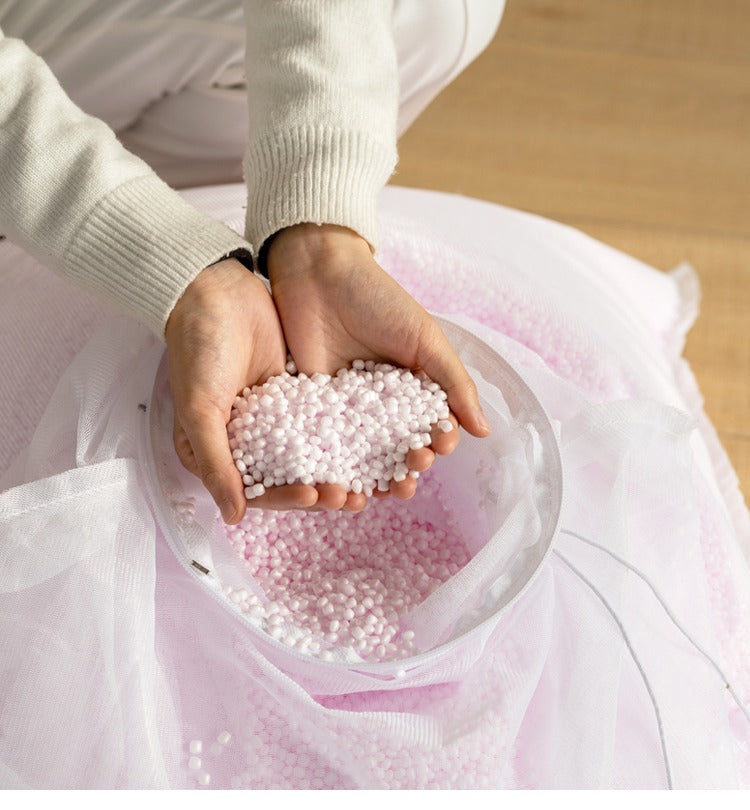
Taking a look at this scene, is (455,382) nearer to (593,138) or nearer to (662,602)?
(662,602)

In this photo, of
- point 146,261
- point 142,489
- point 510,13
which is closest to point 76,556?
point 142,489

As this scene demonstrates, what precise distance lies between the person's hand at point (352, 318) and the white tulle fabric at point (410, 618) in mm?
49

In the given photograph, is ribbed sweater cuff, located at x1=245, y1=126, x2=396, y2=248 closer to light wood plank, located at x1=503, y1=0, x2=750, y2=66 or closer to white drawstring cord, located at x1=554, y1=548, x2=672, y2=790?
white drawstring cord, located at x1=554, y1=548, x2=672, y2=790

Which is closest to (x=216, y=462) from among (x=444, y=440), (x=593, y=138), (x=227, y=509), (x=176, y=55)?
(x=227, y=509)

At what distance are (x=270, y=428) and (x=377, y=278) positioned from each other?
135mm

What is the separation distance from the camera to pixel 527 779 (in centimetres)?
58

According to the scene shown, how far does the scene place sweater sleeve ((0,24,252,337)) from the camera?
624 millimetres

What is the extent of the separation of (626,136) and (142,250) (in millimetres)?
793

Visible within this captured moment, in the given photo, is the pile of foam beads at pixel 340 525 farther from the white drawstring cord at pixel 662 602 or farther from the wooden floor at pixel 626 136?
the wooden floor at pixel 626 136

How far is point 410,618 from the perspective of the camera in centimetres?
59

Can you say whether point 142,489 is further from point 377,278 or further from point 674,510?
point 674,510

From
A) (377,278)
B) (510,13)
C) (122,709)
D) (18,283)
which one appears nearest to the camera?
(122,709)

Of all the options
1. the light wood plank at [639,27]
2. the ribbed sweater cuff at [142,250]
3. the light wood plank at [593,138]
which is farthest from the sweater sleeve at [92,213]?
the light wood plank at [639,27]

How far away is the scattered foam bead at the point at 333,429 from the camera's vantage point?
22.8 inches
